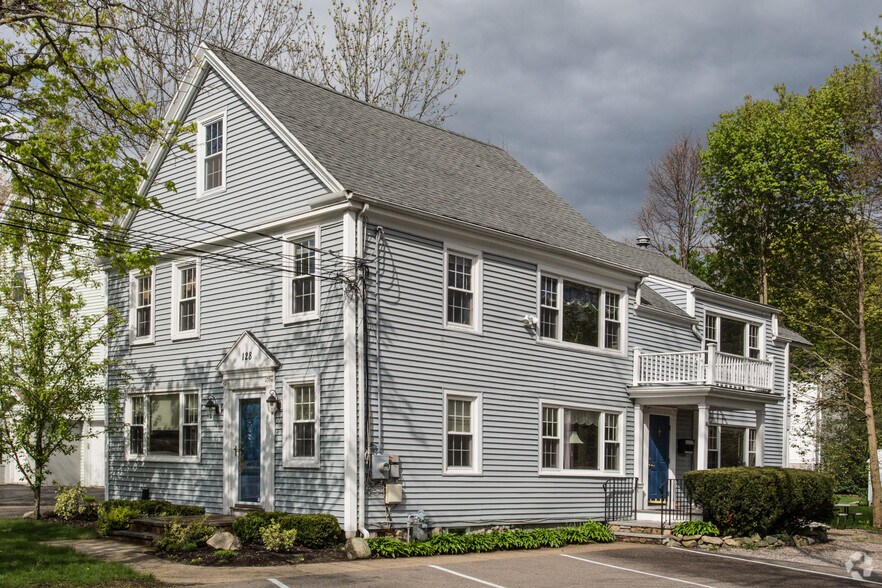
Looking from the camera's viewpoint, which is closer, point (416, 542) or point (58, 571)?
point (58, 571)

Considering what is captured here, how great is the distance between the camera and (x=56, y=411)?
65.4 ft

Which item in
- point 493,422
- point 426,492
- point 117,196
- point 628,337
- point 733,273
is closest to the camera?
point 117,196

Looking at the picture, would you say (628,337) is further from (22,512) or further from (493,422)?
(22,512)

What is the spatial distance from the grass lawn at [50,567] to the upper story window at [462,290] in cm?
768

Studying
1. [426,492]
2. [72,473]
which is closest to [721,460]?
[426,492]

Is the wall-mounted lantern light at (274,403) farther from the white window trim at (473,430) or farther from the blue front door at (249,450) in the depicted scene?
the white window trim at (473,430)

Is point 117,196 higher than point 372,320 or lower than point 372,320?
higher

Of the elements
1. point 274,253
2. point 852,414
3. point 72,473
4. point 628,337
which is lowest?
point 72,473

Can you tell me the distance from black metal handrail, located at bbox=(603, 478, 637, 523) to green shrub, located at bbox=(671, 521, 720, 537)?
6.84 ft

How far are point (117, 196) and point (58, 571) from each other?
628 cm

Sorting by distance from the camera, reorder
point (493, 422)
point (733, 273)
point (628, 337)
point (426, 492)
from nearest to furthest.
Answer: point (426, 492), point (493, 422), point (628, 337), point (733, 273)

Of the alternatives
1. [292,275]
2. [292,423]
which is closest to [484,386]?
[292,423]

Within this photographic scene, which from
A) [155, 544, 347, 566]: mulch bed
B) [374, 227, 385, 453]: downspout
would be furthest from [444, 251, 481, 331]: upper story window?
[155, 544, 347, 566]: mulch bed

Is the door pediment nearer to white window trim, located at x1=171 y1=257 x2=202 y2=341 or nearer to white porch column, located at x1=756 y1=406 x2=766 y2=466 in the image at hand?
white window trim, located at x1=171 y1=257 x2=202 y2=341
